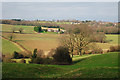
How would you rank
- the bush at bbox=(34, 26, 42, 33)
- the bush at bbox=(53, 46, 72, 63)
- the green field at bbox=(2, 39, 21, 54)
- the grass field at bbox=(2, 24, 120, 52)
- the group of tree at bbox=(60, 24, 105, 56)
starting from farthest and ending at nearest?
1. the bush at bbox=(34, 26, 42, 33)
2. the grass field at bbox=(2, 24, 120, 52)
3. the green field at bbox=(2, 39, 21, 54)
4. the group of tree at bbox=(60, 24, 105, 56)
5. the bush at bbox=(53, 46, 72, 63)

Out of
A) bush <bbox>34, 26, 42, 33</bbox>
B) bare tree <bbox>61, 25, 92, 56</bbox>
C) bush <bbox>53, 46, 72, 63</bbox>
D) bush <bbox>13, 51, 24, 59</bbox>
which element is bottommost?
bush <bbox>13, 51, 24, 59</bbox>

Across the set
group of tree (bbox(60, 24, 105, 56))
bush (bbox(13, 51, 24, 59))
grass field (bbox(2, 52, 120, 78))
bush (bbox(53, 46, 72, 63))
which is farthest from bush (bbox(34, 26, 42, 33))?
grass field (bbox(2, 52, 120, 78))

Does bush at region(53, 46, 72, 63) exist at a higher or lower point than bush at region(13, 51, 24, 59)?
higher

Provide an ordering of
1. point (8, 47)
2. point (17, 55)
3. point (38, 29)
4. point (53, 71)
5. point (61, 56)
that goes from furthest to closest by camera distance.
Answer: point (38, 29)
point (8, 47)
point (17, 55)
point (61, 56)
point (53, 71)

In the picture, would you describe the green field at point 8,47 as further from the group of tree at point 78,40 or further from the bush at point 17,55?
the group of tree at point 78,40

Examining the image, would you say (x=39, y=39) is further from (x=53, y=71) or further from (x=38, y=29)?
(x=53, y=71)

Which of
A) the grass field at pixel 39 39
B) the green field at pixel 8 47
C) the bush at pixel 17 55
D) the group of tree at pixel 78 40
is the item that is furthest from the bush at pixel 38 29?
the group of tree at pixel 78 40

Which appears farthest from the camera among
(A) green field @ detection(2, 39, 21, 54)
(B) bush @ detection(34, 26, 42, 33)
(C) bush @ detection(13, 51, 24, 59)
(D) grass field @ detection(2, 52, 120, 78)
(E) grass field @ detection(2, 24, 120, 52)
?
(B) bush @ detection(34, 26, 42, 33)

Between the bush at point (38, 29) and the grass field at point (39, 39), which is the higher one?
the bush at point (38, 29)

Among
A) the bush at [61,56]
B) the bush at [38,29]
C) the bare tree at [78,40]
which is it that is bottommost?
the bush at [61,56]

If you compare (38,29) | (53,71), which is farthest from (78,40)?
(53,71)

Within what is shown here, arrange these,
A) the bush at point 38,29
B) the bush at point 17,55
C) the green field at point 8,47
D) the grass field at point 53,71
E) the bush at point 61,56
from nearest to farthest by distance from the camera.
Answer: the grass field at point 53,71 → the bush at point 61,56 → the bush at point 17,55 → the green field at point 8,47 → the bush at point 38,29

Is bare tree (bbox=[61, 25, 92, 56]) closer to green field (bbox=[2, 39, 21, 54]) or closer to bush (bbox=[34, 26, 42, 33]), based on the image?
green field (bbox=[2, 39, 21, 54])

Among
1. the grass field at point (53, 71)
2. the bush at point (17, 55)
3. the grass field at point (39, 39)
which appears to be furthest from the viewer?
the grass field at point (39, 39)
